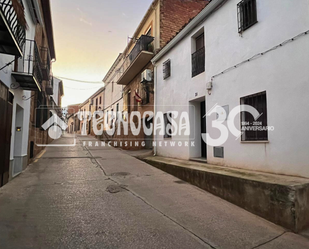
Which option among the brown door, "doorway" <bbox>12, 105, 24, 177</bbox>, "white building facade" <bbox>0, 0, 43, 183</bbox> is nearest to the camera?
the brown door

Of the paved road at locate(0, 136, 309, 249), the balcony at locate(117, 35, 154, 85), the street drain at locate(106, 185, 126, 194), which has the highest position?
the balcony at locate(117, 35, 154, 85)

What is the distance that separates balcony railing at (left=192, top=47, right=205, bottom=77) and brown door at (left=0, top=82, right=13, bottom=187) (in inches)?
227

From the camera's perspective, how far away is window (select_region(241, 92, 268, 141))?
4961mm

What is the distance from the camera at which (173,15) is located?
11211 millimetres

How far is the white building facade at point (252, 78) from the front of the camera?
4.18 metres

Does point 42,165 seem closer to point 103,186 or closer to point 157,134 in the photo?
point 103,186

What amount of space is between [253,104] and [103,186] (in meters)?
4.41

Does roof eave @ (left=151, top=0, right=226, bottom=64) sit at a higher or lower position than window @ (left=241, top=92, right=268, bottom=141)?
higher

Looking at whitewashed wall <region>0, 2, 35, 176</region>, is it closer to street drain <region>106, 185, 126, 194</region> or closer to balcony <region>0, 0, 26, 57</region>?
balcony <region>0, 0, 26, 57</region>

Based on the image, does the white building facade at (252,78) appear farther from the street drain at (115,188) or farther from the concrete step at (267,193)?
the street drain at (115,188)

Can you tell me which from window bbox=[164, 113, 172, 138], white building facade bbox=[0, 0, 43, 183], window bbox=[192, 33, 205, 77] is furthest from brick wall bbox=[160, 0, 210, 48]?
white building facade bbox=[0, 0, 43, 183]

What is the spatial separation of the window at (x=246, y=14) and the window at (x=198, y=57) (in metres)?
1.84

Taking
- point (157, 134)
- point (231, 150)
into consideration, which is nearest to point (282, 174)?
point (231, 150)

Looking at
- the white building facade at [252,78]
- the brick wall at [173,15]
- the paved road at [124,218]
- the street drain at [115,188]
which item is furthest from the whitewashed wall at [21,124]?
the brick wall at [173,15]
